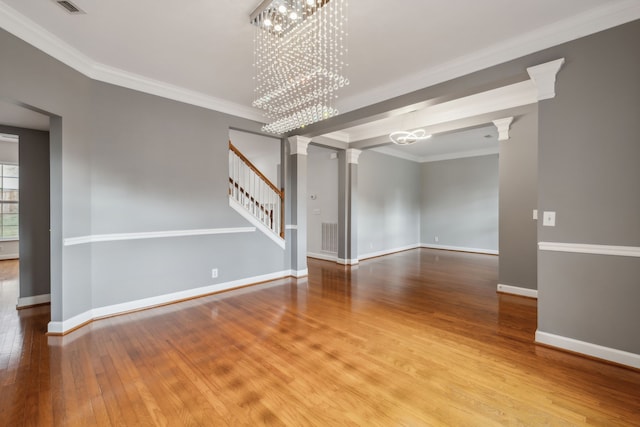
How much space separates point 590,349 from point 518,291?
1937 mm

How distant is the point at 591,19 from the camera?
7.77 feet

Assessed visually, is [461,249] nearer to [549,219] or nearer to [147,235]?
Answer: [549,219]

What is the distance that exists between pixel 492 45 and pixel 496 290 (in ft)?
11.5

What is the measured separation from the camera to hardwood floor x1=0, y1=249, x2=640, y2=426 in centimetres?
178

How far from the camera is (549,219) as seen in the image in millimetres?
2635

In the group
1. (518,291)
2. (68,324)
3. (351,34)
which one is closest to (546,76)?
(351,34)

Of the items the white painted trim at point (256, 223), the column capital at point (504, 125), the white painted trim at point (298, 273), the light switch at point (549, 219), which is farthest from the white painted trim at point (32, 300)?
the column capital at point (504, 125)

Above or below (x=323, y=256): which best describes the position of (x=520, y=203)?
above

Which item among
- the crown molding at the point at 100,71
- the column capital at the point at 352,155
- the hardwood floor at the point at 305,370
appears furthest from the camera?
the column capital at the point at 352,155

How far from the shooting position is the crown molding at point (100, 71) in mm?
2412

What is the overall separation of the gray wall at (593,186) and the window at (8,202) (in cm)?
1058

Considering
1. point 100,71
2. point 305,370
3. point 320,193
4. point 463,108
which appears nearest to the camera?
point 305,370

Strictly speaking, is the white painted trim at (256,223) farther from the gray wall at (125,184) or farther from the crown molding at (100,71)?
the crown molding at (100,71)

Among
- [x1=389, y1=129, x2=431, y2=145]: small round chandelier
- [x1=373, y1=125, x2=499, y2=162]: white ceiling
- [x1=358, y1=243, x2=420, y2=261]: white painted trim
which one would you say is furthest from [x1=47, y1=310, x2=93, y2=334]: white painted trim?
[x1=373, y1=125, x2=499, y2=162]: white ceiling
